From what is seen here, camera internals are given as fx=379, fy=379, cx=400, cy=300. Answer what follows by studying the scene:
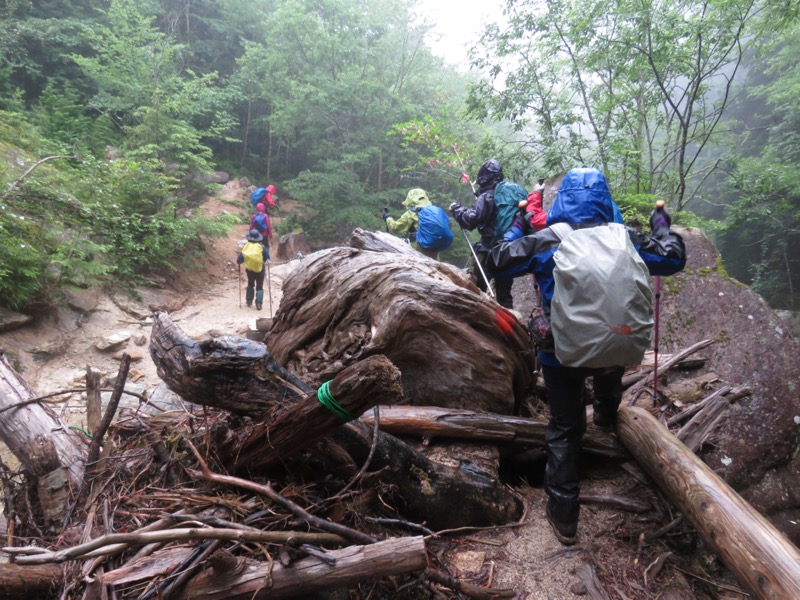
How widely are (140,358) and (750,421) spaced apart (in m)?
8.77

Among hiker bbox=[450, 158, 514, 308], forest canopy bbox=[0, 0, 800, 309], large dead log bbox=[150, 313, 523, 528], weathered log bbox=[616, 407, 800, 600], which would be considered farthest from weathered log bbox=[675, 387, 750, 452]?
forest canopy bbox=[0, 0, 800, 309]

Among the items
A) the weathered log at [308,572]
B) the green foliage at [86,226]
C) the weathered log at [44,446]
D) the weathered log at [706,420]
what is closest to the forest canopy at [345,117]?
the green foliage at [86,226]

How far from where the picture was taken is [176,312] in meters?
9.36

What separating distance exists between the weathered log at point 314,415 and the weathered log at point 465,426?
1051mm

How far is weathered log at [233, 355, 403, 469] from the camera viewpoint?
1643mm

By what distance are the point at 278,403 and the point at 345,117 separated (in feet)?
57.2

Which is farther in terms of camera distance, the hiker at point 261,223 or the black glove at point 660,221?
the hiker at point 261,223

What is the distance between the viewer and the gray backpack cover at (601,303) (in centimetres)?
241

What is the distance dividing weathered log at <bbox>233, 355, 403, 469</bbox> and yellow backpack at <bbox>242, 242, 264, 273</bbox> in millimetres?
7624

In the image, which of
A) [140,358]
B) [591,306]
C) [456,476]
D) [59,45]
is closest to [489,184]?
[591,306]

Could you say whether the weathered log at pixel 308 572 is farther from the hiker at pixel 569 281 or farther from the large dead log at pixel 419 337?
the large dead log at pixel 419 337

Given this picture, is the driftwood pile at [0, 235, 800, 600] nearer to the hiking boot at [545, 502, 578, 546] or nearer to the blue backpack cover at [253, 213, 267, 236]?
the hiking boot at [545, 502, 578, 546]

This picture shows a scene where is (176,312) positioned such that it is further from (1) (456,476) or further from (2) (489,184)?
(1) (456,476)

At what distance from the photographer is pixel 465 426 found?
3260 millimetres
